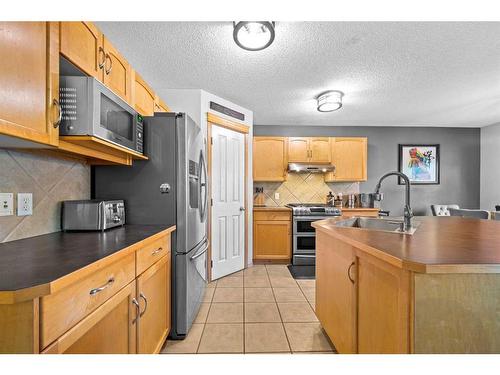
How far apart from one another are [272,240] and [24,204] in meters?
3.14

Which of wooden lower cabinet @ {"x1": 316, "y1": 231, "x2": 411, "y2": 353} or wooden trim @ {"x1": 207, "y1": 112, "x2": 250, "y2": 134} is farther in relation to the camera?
wooden trim @ {"x1": 207, "y1": 112, "x2": 250, "y2": 134}

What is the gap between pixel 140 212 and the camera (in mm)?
1903

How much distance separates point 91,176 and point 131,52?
114 centimetres

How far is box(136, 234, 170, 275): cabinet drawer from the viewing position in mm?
1312

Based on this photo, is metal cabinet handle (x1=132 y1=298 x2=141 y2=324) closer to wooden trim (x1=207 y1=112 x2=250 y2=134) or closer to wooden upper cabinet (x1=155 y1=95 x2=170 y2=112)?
wooden upper cabinet (x1=155 y1=95 x2=170 y2=112)

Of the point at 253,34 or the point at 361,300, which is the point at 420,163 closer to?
the point at 253,34

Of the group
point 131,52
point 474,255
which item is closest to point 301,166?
point 131,52

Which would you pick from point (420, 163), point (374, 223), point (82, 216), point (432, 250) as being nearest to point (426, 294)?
point (432, 250)

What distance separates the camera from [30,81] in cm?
97

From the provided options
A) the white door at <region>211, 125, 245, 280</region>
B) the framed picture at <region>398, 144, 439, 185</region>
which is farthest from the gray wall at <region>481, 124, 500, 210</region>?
the white door at <region>211, 125, 245, 280</region>

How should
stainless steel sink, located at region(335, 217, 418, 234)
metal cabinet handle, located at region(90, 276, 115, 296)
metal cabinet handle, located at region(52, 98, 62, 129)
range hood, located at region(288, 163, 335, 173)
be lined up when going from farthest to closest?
1. range hood, located at region(288, 163, 335, 173)
2. stainless steel sink, located at region(335, 217, 418, 234)
3. metal cabinet handle, located at region(52, 98, 62, 129)
4. metal cabinet handle, located at region(90, 276, 115, 296)

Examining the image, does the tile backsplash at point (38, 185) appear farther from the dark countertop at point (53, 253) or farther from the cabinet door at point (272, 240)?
the cabinet door at point (272, 240)

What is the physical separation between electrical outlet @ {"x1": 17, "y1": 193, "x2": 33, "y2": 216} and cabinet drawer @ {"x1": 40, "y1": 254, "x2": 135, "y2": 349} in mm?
671
